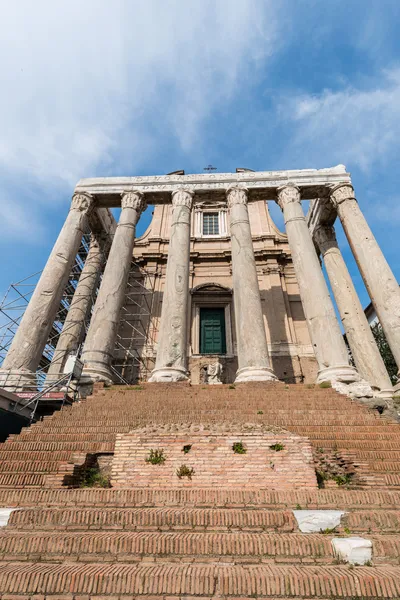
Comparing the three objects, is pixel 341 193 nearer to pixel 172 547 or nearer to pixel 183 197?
pixel 183 197

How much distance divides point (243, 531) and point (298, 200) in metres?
15.2

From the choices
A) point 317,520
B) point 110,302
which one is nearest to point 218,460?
point 317,520

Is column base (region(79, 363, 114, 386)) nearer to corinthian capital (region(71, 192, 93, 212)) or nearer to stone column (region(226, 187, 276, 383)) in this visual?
stone column (region(226, 187, 276, 383))

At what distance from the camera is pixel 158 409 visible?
345 inches

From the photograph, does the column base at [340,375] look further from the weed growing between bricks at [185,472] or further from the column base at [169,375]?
the weed growing between bricks at [185,472]

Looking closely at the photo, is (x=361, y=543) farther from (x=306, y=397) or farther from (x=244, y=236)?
(x=244, y=236)

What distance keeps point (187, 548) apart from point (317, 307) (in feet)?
35.6

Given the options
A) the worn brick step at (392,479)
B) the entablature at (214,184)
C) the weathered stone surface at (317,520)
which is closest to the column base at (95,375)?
the worn brick step at (392,479)

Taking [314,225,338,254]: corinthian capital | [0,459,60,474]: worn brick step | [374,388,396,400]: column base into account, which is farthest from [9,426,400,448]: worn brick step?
[314,225,338,254]: corinthian capital

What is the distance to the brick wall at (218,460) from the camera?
17.5ft

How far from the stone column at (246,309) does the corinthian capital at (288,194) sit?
187 centimetres

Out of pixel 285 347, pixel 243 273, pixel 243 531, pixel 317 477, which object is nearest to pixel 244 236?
pixel 243 273

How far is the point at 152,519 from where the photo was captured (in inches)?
159

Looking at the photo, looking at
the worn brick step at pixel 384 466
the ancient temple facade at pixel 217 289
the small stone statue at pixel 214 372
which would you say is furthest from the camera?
the small stone statue at pixel 214 372
